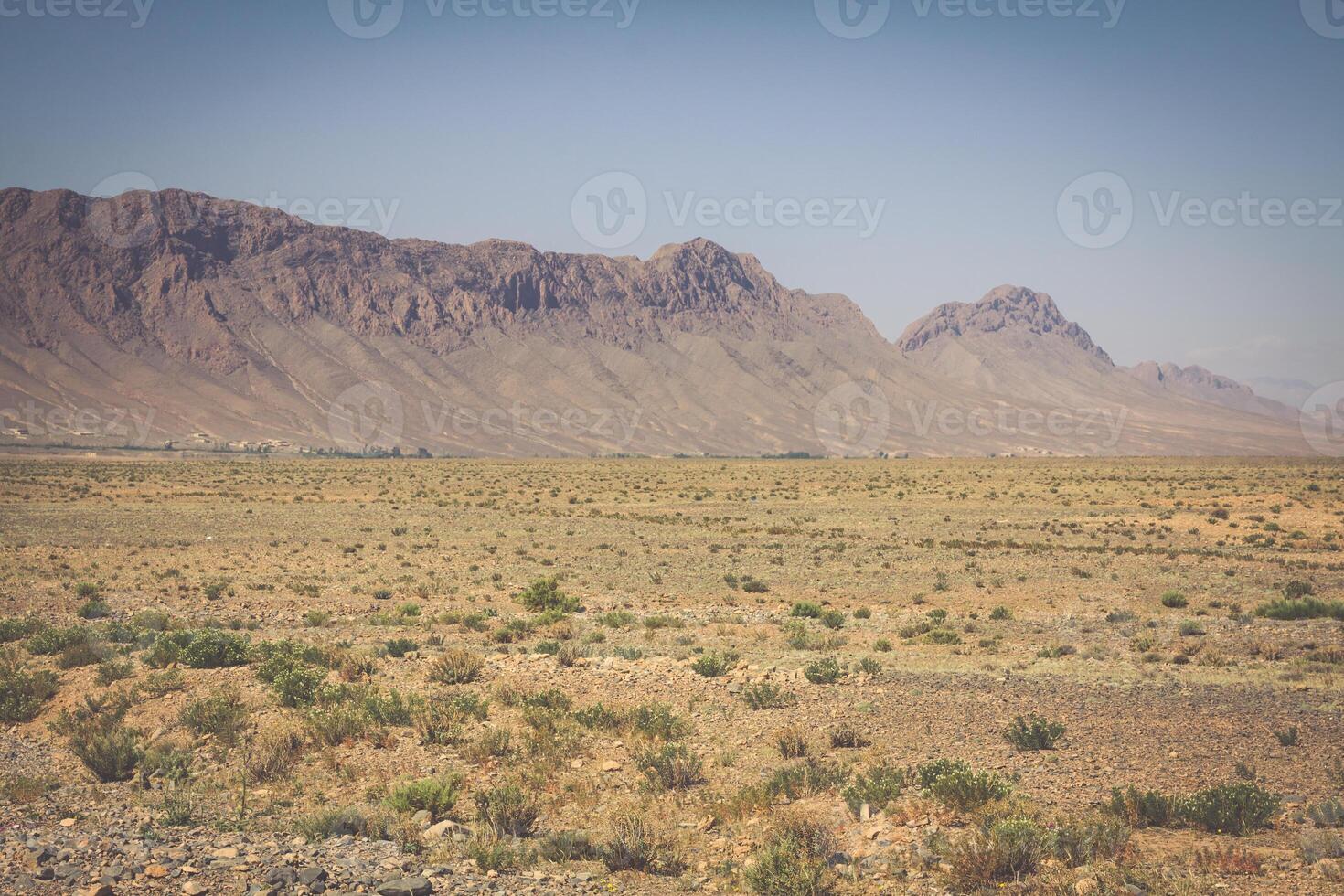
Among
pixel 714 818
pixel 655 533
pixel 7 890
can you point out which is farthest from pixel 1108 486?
pixel 7 890

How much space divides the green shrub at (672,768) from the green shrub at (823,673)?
368cm

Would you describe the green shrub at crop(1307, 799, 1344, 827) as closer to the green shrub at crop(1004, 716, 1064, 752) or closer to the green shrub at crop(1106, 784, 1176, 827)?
the green shrub at crop(1106, 784, 1176, 827)

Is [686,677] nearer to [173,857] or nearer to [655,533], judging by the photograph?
[173,857]

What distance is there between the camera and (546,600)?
23.1 meters

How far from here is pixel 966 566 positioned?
29.4 meters

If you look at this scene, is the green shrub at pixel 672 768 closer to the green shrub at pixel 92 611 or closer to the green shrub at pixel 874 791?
the green shrub at pixel 874 791

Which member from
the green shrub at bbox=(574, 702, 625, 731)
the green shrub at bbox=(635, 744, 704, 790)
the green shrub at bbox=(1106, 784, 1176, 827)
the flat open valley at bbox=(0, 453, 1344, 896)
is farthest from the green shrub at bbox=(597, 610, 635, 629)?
the green shrub at bbox=(1106, 784, 1176, 827)

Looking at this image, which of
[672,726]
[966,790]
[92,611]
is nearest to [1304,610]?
[966,790]

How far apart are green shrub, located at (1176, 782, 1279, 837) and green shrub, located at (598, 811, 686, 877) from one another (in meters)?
4.84

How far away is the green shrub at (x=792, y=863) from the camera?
7480 millimetres

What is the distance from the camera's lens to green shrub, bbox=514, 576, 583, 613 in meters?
22.8

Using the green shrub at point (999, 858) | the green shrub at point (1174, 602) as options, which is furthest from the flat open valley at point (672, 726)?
the green shrub at point (1174, 602)

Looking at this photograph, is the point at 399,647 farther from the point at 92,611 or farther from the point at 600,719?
the point at 92,611

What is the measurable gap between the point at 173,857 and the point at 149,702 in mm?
5616
